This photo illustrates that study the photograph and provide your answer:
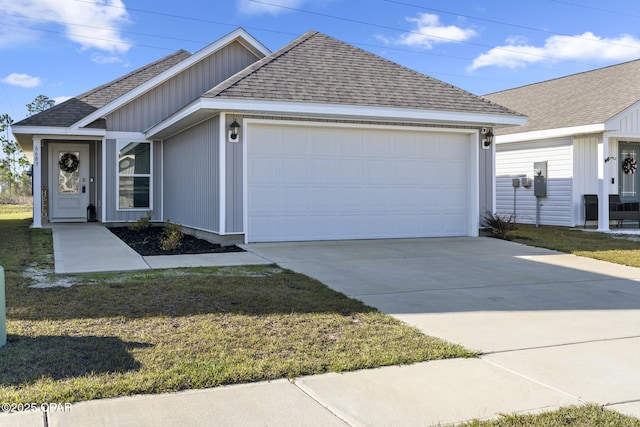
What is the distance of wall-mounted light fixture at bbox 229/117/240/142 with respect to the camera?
10765 mm

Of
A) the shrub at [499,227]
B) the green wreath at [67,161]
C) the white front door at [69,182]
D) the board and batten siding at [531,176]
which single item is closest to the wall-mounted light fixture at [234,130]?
the shrub at [499,227]

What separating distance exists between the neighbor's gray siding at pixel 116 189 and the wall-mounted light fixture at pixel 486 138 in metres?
8.94

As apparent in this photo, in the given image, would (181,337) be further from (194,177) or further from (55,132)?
(55,132)

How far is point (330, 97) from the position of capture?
444 inches

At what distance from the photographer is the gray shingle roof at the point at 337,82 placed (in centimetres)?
1102

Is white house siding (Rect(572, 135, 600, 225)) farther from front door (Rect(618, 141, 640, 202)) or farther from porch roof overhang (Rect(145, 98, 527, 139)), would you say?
porch roof overhang (Rect(145, 98, 527, 139))

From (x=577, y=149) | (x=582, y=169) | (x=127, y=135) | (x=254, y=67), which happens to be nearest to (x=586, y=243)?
(x=582, y=169)

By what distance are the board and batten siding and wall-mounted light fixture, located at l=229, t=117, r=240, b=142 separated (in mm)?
9899

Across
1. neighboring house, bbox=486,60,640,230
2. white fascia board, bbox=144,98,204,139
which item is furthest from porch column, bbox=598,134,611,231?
white fascia board, bbox=144,98,204,139

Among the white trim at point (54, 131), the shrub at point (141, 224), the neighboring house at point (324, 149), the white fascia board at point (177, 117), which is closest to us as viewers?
the white fascia board at point (177, 117)

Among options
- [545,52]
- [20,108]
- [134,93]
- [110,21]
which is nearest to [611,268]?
Result: [134,93]

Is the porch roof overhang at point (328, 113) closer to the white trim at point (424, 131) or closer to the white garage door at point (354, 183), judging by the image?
the white trim at point (424, 131)

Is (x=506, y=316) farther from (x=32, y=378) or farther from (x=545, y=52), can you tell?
(x=545, y=52)

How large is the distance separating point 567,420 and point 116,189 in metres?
14.6
